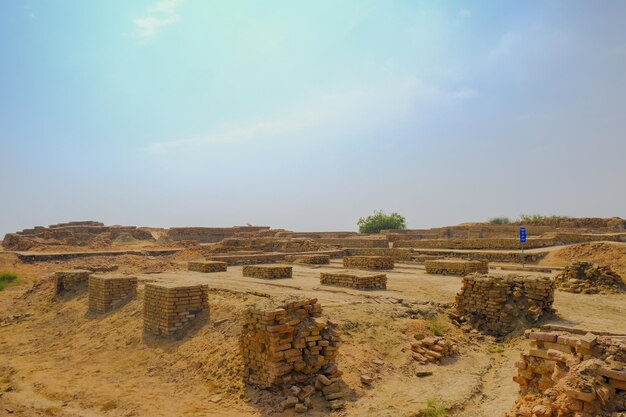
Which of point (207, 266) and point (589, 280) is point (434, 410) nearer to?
point (589, 280)

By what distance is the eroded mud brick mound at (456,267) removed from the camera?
12594 mm

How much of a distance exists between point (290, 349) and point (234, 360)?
3.65ft

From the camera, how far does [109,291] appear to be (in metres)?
10.6

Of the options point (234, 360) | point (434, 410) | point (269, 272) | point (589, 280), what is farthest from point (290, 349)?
point (589, 280)

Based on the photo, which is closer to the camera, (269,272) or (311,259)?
(269,272)

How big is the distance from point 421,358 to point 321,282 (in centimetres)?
488

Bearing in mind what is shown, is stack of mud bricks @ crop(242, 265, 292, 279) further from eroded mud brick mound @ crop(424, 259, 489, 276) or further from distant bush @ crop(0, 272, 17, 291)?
distant bush @ crop(0, 272, 17, 291)

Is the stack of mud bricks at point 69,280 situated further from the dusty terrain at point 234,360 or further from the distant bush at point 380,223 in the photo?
the distant bush at point 380,223

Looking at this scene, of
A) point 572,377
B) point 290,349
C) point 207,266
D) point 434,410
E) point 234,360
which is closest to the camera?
→ point 572,377

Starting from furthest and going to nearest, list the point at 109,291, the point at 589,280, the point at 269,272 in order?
the point at 269,272
the point at 589,280
the point at 109,291

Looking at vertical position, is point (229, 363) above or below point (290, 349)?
below

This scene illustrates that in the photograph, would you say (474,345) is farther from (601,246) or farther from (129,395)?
(601,246)

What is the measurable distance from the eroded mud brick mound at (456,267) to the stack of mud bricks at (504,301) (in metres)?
3.76

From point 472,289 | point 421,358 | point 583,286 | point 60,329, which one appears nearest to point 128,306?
point 60,329
